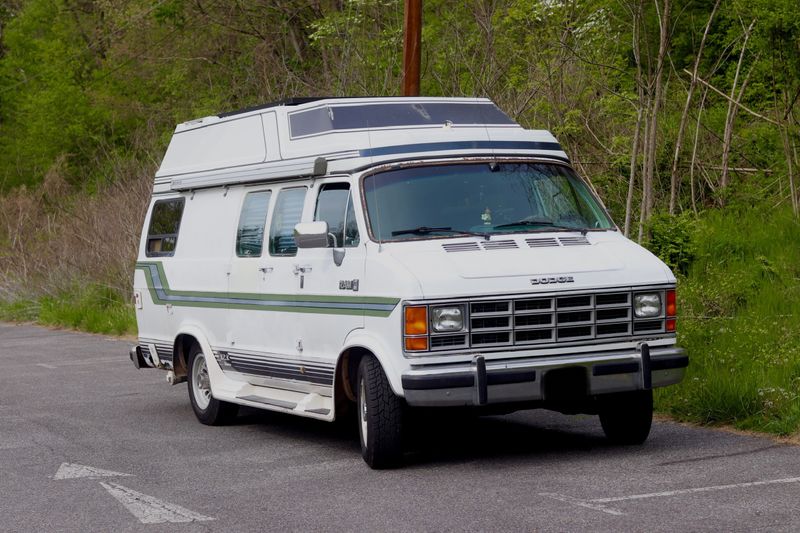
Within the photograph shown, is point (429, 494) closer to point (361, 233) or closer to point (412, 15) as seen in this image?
point (361, 233)

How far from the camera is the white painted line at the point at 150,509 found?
767 centimetres

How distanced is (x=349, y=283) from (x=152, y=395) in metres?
5.64

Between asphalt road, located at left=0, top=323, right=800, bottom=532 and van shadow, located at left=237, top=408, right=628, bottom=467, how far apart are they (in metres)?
0.02

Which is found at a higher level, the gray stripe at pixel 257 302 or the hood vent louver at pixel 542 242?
the hood vent louver at pixel 542 242

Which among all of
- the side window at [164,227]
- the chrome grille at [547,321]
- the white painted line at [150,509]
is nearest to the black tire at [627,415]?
the chrome grille at [547,321]

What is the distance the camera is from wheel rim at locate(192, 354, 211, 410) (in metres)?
12.1

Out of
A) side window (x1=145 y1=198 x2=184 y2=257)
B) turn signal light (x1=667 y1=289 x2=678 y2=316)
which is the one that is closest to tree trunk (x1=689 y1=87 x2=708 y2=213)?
side window (x1=145 y1=198 x2=184 y2=257)

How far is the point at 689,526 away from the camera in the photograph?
683 centimetres

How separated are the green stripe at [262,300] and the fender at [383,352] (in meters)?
0.16

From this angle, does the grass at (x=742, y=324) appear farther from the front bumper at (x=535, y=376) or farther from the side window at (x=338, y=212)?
the side window at (x=338, y=212)

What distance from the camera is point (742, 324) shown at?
41.2 ft

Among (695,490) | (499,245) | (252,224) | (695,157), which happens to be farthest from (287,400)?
(695,157)

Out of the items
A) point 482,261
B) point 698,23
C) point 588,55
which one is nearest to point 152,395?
point 482,261

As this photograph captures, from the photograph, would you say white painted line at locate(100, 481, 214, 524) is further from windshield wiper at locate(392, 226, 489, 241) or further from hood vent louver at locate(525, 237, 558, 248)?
hood vent louver at locate(525, 237, 558, 248)
